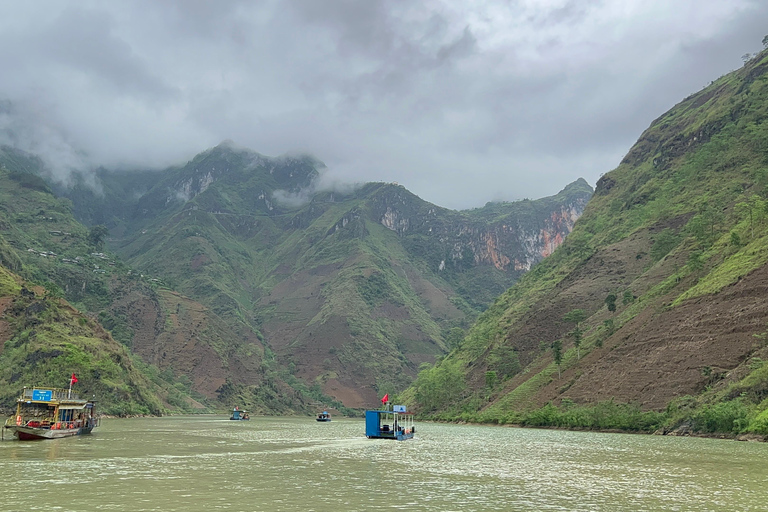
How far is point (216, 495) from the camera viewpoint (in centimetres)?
3691

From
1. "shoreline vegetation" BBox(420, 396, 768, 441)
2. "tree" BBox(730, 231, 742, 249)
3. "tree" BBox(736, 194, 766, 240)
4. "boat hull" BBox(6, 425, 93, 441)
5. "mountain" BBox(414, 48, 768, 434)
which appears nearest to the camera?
"boat hull" BBox(6, 425, 93, 441)

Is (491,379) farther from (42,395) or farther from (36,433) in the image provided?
(36,433)

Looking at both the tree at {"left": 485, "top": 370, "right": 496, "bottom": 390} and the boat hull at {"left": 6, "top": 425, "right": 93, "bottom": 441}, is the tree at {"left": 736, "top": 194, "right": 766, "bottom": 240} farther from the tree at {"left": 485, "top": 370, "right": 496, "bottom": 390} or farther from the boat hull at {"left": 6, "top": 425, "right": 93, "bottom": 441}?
the boat hull at {"left": 6, "top": 425, "right": 93, "bottom": 441}

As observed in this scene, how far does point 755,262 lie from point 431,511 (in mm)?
104635

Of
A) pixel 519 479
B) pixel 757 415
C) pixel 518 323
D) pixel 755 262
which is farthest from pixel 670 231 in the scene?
pixel 519 479

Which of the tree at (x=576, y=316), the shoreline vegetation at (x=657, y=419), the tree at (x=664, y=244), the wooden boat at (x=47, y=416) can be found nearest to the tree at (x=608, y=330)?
the shoreline vegetation at (x=657, y=419)

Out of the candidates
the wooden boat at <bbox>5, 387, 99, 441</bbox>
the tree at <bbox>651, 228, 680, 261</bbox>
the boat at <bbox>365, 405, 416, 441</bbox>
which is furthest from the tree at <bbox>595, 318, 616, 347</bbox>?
the wooden boat at <bbox>5, 387, 99, 441</bbox>

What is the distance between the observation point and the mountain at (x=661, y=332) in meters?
102

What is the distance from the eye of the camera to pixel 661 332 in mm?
120188

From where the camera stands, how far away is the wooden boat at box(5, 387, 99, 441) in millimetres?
79375

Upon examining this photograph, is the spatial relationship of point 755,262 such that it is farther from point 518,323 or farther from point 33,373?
point 33,373

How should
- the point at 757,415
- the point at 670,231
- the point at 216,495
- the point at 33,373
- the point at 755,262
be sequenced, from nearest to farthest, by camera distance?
the point at 216,495 → the point at 757,415 → the point at 755,262 → the point at 33,373 → the point at 670,231

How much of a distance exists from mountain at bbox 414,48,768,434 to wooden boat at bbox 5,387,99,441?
283 feet

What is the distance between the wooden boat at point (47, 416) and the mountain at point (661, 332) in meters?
86.2
